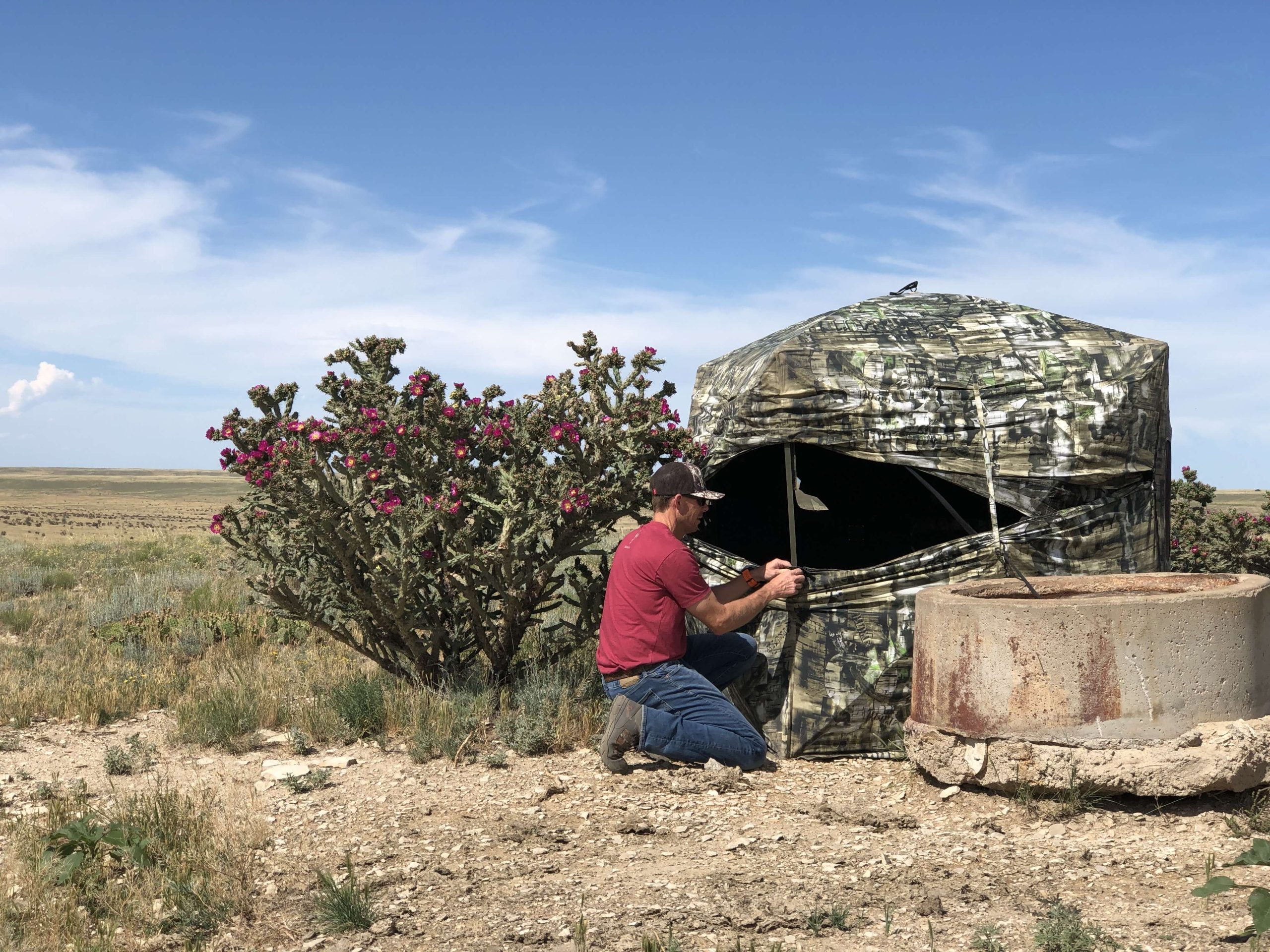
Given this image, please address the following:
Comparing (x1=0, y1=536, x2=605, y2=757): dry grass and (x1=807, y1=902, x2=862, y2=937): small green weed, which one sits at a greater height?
(x1=0, y1=536, x2=605, y2=757): dry grass

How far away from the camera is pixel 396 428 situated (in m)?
6.17

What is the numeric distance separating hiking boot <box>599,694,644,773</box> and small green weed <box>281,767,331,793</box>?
1.51m

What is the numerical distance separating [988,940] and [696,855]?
Answer: 1.37 m

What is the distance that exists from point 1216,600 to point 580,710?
11.5ft

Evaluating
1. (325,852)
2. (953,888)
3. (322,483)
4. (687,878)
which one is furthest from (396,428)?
(953,888)

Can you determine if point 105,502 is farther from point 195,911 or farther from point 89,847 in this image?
point 195,911

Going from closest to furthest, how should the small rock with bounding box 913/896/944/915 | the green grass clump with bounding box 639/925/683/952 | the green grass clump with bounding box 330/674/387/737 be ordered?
the green grass clump with bounding box 639/925/683/952, the small rock with bounding box 913/896/944/915, the green grass clump with bounding box 330/674/387/737

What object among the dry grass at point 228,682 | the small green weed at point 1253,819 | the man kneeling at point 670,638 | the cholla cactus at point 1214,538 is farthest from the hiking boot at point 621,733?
the cholla cactus at point 1214,538

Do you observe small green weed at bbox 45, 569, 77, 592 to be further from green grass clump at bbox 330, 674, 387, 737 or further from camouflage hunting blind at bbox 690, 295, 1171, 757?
camouflage hunting blind at bbox 690, 295, 1171, 757

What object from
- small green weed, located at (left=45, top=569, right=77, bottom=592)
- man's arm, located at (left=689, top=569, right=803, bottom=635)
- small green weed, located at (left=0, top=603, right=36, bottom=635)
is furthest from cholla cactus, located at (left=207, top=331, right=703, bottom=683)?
small green weed, located at (left=45, top=569, right=77, bottom=592)

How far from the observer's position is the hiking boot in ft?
18.4

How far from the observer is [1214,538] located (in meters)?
10.0

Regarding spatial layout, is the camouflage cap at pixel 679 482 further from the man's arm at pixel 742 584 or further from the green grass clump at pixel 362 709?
the green grass clump at pixel 362 709

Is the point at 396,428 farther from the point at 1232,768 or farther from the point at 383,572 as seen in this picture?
the point at 1232,768
